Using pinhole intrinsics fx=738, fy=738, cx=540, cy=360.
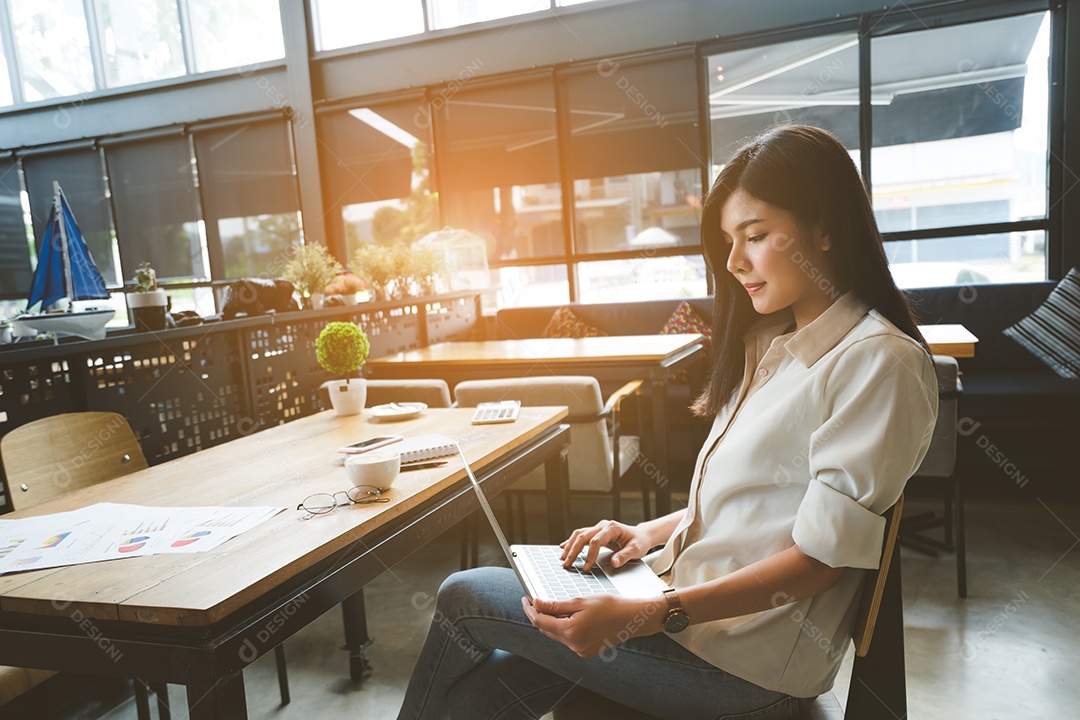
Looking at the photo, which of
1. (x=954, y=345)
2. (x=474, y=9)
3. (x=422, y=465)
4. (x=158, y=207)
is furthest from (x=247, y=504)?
(x=158, y=207)

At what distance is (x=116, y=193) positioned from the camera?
738cm

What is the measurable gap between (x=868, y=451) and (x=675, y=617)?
33 centimetres

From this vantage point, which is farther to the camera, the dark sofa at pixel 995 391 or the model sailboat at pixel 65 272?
the dark sofa at pixel 995 391

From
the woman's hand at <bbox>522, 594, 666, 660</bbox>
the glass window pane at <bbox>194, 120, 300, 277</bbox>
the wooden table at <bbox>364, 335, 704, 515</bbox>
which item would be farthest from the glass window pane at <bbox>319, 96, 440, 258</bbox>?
the woman's hand at <bbox>522, 594, 666, 660</bbox>

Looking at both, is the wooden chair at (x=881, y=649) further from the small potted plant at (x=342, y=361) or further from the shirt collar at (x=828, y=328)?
the small potted plant at (x=342, y=361)

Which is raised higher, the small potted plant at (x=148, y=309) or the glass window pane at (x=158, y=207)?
the glass window pane at (x=158, y=207)

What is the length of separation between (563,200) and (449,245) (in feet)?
3.50

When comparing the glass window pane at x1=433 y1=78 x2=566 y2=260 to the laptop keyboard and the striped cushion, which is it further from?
the laptop keyboard

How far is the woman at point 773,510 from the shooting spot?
3.07 ft

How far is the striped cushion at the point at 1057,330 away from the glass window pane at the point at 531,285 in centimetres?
328

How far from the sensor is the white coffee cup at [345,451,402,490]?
1.39 metres

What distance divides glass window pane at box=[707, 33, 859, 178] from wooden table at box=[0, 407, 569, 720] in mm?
4511

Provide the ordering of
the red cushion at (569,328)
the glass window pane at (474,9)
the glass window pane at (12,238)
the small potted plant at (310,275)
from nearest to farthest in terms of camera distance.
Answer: the small potted plant at (310,275) < the red cushion at (569,328) < the glass window pane at (474,9) < the glass window pane at (12,238)

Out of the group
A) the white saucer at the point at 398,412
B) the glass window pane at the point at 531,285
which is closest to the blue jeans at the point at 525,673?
the white saucer at the point at 398,412
